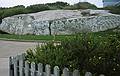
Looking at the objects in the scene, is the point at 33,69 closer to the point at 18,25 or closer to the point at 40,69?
the point at 40,69

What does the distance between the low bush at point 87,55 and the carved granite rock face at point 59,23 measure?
16.7 metres

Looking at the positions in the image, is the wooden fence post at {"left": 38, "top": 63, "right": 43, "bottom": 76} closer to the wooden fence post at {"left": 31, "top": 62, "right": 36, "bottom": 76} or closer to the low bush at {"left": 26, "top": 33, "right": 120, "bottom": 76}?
the wooden fence post at {"left": 31, "top": 62, "right": 36, "bottom": 76}

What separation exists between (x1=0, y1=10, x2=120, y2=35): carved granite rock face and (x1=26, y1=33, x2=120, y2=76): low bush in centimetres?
1666

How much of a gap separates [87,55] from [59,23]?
18.2m

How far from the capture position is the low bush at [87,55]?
552 centimetres

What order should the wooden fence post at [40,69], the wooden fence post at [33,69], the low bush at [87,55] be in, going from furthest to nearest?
the wooden fence post at [33,69], the wooden fence post at [40,69], the low bush at [87,55]

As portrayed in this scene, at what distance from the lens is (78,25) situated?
23859 millimetres

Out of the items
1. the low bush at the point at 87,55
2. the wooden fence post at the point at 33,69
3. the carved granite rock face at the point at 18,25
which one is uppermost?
the low bush at the point at 87,55

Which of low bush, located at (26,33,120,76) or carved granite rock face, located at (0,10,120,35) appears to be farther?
carved granite rock face, located at (0,10,120,35)

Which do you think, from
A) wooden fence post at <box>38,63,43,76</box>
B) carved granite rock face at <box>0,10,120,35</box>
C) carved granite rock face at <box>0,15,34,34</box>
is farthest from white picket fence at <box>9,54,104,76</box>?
carved granite rock face at <box>0,15,34,34</box>

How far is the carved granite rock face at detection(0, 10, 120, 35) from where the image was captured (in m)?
23.9

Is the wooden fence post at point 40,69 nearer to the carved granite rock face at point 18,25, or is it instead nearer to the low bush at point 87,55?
the low bush at point 87,55

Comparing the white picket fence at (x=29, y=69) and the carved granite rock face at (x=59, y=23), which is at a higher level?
the white picket fence at (x=29, y=69)

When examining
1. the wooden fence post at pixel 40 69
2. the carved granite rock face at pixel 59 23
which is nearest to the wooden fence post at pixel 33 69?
the wooden fence post at pixel 40 69
